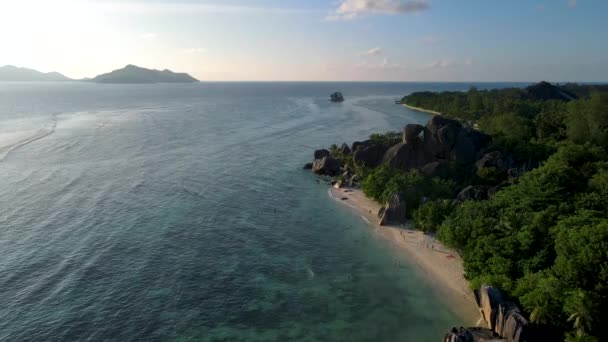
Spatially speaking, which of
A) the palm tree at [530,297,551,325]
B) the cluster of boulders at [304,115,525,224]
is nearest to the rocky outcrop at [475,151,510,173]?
the cluster of boulders at [304,115,525,224]

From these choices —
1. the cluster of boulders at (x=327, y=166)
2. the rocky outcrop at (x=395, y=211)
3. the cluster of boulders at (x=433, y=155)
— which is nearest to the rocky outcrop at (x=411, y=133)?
the cluster of boulders at (x=433, y=155)

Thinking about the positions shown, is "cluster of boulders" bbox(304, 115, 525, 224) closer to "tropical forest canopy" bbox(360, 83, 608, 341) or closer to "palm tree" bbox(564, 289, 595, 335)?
"tropical forest canopy" bbox(360, 83, 608, 341)

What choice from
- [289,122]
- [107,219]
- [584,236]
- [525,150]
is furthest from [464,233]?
[289,122]

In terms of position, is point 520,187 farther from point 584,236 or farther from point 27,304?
point 27,304

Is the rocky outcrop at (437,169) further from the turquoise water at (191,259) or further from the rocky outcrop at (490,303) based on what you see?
the rocky outcrop at (490,303)

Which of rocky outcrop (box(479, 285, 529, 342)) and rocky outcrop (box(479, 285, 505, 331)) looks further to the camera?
rocky outcrop (box(479, 285, 505, 331))

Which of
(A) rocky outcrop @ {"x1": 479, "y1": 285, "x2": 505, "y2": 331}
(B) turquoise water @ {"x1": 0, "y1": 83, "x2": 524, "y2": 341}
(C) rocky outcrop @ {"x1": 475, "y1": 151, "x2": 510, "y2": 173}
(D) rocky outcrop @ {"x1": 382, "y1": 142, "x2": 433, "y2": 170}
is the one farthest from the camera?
(D) rocky outcrop @ {"x1": 382, "y1": 142, "x2": 433, "y2": 170}

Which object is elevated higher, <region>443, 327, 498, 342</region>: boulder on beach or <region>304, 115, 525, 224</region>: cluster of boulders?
<region>304, 115, 525, 224</region>: cluster of boulders
